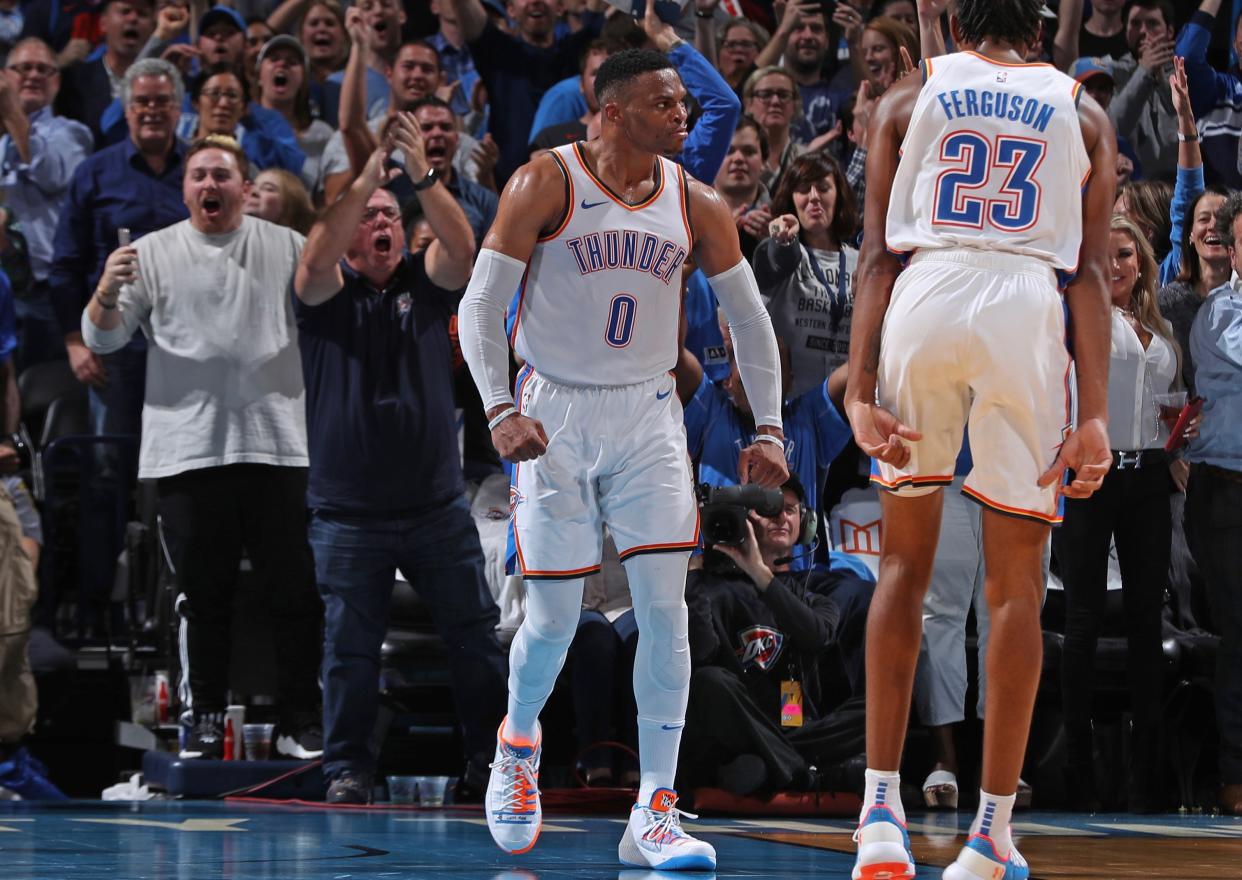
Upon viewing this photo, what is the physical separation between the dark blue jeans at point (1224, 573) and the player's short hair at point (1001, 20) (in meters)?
3.46

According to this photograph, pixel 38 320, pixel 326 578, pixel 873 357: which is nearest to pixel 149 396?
pixel 326 578

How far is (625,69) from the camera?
475cm

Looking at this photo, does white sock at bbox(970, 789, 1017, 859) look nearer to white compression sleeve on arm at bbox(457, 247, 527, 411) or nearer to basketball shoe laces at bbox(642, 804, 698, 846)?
basketball shoe laces at bbox(642, 804, 698, 846)

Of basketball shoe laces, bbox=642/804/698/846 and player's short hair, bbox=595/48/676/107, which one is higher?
player's short hair, bbox=595/48/676/107

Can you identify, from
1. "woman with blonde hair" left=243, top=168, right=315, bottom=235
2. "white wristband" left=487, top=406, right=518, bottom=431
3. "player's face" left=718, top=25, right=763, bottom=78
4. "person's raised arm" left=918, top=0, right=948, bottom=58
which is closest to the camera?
"white wristband" left=487, top=406, right=518, bottom=431

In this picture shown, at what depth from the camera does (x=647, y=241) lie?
4.75 meters

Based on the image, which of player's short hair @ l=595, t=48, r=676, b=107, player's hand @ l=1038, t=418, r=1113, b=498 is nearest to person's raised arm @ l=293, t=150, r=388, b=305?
player's short hair @ l=595, t=48, r=676, b=107

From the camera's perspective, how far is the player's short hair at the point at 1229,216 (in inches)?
284

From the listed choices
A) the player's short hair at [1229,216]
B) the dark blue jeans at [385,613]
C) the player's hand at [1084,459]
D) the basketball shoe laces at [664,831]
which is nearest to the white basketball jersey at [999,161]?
the player's hand at [1084,459]

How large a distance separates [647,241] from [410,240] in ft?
10.6

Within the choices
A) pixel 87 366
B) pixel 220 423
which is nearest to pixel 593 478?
pixel 220 423

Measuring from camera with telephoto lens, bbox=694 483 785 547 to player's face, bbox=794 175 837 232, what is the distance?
2.04 m

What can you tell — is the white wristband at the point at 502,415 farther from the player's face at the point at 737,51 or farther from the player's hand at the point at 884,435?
the player's face at the point at 737,51

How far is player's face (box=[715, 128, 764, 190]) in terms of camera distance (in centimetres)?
840
